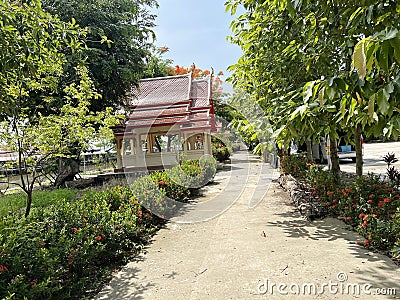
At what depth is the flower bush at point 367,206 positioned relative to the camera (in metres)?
4.35

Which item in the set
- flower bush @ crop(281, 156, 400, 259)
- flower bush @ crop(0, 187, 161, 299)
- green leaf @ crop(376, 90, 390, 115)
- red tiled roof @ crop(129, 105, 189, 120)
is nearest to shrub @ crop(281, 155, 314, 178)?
flower bush @ crop(281, 156, 400, 259)

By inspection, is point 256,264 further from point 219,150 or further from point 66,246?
point 219,150

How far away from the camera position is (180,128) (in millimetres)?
18562

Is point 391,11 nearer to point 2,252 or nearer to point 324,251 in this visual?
point 324,251

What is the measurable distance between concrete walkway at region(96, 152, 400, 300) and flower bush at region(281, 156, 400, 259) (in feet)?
0.78

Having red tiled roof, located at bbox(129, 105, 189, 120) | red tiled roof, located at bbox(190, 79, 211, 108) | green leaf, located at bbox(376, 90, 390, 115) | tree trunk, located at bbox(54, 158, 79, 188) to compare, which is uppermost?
red tiled roof, located at bbox(190, 79, 211, 108)

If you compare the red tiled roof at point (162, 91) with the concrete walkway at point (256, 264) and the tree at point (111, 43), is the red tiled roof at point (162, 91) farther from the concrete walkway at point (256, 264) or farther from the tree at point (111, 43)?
the concrete walkway at point (256, 264)

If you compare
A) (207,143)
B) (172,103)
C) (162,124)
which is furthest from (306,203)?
(172,103)

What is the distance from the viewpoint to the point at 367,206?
5238mm

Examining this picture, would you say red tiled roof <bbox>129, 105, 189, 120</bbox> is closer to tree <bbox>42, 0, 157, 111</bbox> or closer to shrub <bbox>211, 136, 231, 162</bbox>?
tree <bbox>42, 0, 157, 111</bbox>

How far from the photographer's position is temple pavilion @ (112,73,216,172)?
1823cm

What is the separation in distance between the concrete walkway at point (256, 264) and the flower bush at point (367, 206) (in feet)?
0.78

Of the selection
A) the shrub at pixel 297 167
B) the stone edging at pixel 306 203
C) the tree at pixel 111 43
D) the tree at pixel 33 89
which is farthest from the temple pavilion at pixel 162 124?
the tree at pixel 33 89

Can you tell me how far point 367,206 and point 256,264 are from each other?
2310 mm
